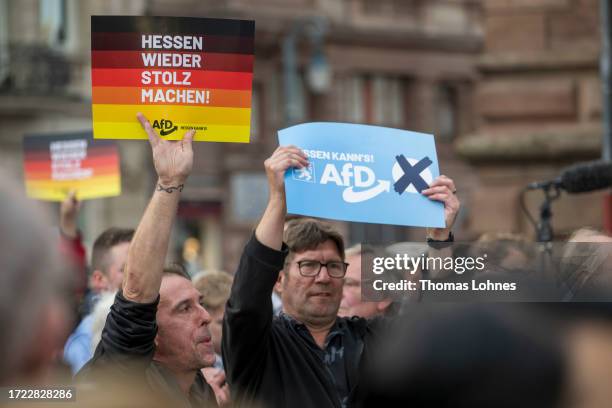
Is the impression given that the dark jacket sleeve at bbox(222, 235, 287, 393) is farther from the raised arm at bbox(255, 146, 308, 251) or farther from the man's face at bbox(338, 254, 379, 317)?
the man's face at bbox(338, 254, 379, 317)

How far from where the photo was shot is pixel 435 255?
11.7 ft

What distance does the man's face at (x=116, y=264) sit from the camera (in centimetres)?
524

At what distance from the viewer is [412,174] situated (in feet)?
13.1

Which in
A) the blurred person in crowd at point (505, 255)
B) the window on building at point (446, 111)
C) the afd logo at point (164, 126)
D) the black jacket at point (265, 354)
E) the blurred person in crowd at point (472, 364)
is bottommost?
the black jacket at point (265, 354)

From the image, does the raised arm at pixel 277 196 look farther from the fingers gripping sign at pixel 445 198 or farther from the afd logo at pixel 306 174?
the fingers gripping sign at pixel 445 198

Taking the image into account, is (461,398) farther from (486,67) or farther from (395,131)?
(486,67)

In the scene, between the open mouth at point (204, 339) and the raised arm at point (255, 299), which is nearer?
the raised arm at point (255, 299)

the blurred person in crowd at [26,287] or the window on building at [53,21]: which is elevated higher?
the window on building at [53,21]

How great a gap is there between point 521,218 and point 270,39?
2246cm

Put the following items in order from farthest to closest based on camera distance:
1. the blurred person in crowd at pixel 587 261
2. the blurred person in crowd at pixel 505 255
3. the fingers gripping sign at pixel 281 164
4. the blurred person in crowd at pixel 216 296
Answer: the blurred person in crowd at pixel 216 296 → the fingers gripping sign at pixel 281 164 → the blurred person in crowd at pixel 505 255 → the blurred person in crowd at pixel 587 261

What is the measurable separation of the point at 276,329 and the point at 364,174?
55 centimetres

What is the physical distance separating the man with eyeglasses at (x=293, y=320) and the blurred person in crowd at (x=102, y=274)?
119cm

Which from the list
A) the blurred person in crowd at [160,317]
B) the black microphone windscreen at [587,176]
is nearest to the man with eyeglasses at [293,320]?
the blurred person in crowd at [160,317]

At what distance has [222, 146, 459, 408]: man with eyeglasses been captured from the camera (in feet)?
11.8
